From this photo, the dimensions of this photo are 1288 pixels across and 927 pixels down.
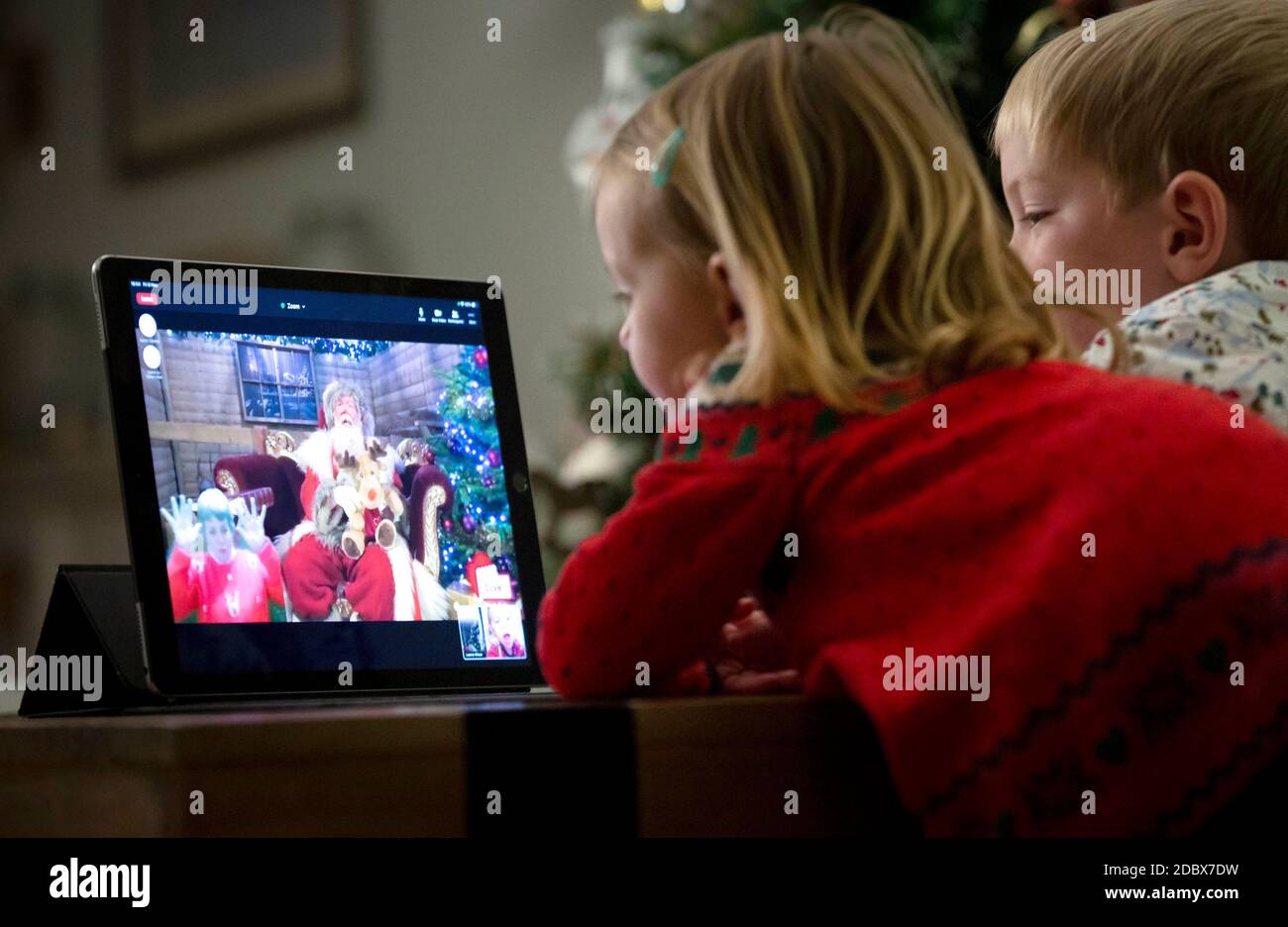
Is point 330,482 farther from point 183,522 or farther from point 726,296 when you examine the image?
point 726,296

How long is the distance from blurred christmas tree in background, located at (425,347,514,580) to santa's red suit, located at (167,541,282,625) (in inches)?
5.0

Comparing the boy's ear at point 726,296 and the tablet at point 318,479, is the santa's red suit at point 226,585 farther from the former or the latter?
the boy's ear at point 726,296

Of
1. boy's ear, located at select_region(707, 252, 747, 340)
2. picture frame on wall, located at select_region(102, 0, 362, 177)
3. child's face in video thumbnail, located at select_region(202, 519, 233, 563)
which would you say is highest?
picture frame on wall, located at select_region(102, 0, 362, 177)

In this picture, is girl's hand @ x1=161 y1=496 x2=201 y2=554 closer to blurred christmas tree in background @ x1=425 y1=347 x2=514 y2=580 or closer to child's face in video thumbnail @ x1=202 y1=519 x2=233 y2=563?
child's face in video thumbnail @ x1=202 y1=519 x2=233 y2=563

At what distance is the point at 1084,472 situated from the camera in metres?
0.73

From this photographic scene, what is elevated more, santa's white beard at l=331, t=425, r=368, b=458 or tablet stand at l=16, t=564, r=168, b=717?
santa's white beard at l=331, t=425, r=368, b=458

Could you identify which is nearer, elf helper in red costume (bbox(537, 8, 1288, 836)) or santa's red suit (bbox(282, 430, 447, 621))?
elf helper in red costume (bbox(537, 8, 1288, 836))

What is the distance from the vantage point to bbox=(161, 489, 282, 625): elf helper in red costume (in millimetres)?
912

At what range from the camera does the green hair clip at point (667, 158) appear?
0.87 meters

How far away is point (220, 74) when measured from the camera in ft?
11.4

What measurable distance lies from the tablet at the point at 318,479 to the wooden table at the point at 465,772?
195 millimetres

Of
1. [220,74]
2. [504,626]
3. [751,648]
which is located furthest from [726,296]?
[220,74]

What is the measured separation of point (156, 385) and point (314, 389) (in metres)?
0.11

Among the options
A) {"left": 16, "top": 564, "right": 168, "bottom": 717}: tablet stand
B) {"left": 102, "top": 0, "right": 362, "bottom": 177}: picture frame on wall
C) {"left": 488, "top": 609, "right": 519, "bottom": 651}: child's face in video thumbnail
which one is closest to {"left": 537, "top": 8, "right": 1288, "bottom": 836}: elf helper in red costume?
{"left": 488, "top": 609, "right": 519, "bottom": 651}: child's face in video thumbnail
